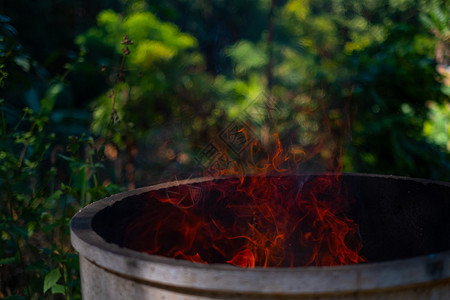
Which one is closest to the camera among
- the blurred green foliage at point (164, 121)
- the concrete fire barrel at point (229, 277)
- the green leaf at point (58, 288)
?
the concrete fire barrel at point (229, 277)

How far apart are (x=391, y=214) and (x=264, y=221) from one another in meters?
0.54

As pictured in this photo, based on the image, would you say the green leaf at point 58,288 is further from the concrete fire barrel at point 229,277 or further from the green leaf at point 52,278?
the concrete fire barrel at point 229,277

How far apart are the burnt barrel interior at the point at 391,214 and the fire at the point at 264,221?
52 mm

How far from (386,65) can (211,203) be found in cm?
243

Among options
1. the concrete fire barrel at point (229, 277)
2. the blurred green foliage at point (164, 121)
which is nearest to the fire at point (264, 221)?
the blurred green foliage at point (164, 121)

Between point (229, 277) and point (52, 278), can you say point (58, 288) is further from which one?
point (229, 277)

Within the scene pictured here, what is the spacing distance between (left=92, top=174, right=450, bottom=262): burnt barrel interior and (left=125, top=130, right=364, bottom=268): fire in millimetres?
52

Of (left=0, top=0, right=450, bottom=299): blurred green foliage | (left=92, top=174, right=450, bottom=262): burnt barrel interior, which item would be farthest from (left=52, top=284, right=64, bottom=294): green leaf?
(left=92, top=174, right=450, bottom=262): burnt barrel interior

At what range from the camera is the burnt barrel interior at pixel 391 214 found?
5.52 ft

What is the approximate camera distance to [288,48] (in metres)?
20.3

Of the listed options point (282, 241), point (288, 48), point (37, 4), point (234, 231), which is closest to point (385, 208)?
point (282, 241)

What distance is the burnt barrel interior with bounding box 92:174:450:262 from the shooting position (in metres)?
1.68

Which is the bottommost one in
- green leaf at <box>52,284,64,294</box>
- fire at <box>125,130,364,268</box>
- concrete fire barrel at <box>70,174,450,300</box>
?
green leaf at <box>52,284,64,294</box>

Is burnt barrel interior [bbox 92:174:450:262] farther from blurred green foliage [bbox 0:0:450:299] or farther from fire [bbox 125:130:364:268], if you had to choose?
blurred green foliage [bbox 0:0:450:299]
